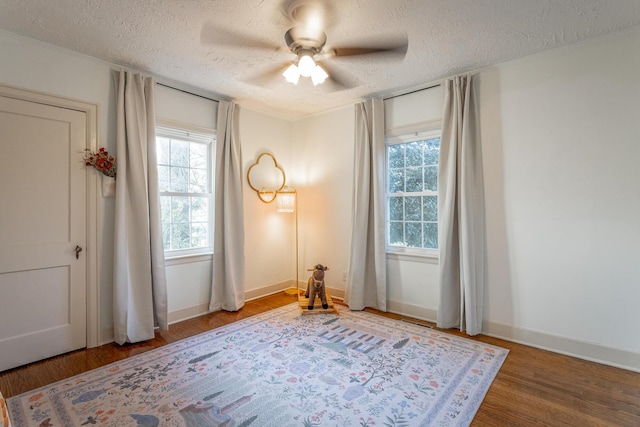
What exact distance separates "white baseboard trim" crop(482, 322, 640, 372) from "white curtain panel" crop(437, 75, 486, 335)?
198 mm

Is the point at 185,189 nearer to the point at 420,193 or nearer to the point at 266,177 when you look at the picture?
the point at 266,177

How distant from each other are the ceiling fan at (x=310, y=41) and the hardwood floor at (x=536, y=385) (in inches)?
95.6

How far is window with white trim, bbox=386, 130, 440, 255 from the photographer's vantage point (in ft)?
11.6

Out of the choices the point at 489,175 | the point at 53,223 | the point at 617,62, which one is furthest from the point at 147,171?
the point at 617,62

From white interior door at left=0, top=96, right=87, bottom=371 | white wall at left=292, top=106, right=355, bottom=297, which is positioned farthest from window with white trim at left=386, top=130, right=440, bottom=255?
white interior door at left=0, top=96, right=87, bottom=371

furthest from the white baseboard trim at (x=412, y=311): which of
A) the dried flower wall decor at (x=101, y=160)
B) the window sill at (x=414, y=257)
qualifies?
the dried flower wall decor at (x=101, y=160)

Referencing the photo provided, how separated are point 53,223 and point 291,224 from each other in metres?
2.80

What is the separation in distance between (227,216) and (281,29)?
2159mm

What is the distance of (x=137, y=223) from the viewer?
3.01 m

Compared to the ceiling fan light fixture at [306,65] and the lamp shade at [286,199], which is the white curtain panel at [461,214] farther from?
the lamp shade at [286,199]

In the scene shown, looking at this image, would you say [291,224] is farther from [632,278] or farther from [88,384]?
[632,278]

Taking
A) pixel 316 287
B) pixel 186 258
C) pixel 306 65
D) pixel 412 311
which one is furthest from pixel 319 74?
pixel 412 311

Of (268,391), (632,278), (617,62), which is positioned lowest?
(268,391)

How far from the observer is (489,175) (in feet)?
10.0
